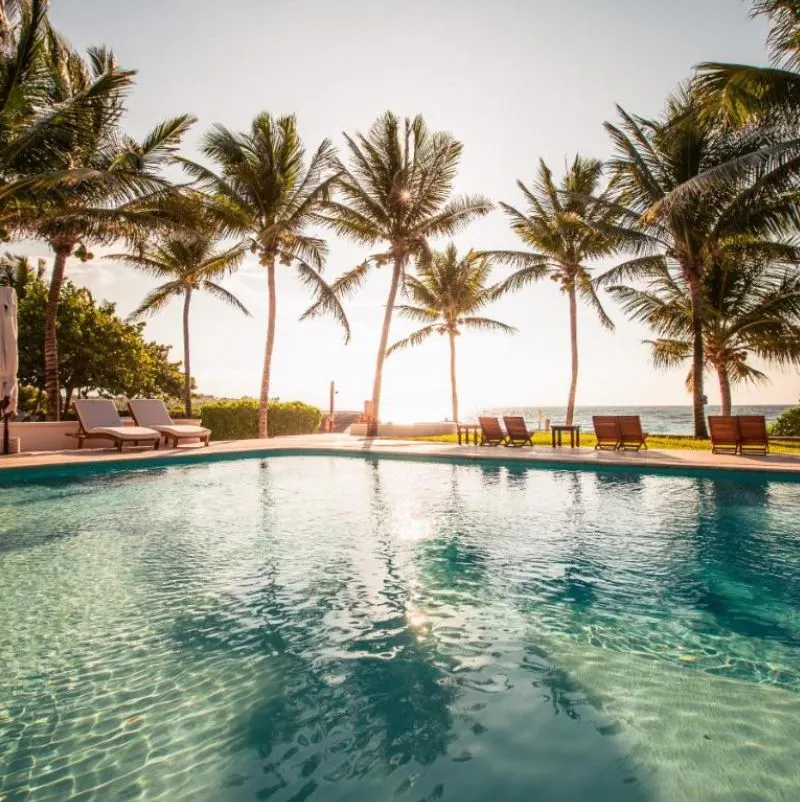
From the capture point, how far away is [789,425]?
57.1 feet

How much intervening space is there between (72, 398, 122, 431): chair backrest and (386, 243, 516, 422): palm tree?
12.7 m

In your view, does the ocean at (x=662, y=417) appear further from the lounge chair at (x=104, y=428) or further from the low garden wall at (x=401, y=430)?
the lounge chair at (x=104, y=428)

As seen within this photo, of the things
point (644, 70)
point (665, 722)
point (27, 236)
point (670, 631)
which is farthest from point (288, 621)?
point (27, 236)

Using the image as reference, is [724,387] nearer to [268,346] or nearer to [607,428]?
[607,428]

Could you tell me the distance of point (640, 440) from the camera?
11953mm

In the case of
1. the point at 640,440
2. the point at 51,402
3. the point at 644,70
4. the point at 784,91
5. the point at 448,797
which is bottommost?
the point at 448,797

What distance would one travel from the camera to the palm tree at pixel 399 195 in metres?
15.7

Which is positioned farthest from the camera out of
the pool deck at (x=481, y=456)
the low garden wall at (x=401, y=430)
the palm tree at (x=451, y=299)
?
the palm tree at (x=451, y=299)

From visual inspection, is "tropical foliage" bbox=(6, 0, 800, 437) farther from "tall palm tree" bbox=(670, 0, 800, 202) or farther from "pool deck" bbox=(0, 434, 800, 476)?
"pool deck" bbox=(0, 434, 800, 476)

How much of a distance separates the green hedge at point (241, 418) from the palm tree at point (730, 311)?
12.9 meters

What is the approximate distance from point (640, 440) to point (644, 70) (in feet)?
26.1

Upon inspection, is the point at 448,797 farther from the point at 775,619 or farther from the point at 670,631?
the point at 775,619

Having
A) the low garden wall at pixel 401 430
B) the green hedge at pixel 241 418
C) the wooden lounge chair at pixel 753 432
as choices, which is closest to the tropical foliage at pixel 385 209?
the green hedge at pixel 241 418

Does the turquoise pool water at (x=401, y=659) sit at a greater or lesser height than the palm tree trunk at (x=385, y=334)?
lesser
